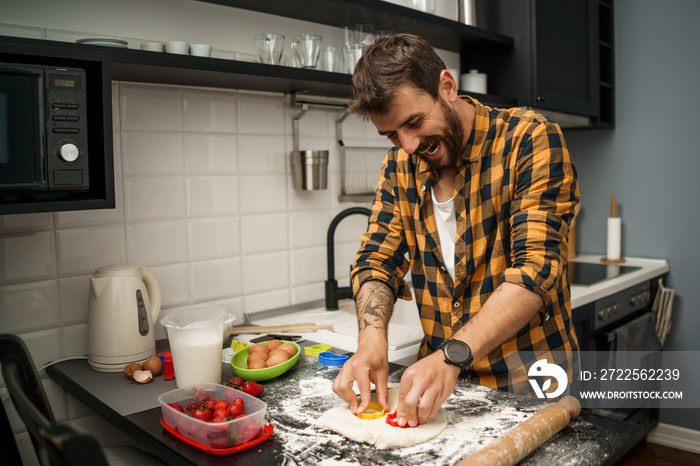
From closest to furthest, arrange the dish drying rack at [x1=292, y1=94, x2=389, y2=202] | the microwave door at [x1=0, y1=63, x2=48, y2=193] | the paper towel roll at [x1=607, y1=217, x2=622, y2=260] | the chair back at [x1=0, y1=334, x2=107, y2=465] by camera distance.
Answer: the chair back at [x1=0, y1=334, x2=107, y2=465] → the microwave door at [x1=0, y1=63, x2=48, y2=193] → the dish drying rack at [x1=292, y1=94, x2=389, y2=202] → the paper towel roll at [x1=607, y1=217, x2=622, y2=260]

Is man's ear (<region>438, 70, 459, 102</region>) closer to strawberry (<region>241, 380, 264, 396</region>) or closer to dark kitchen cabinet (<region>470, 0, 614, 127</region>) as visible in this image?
strawberry (<region>241, 380, 264, 396</region>)

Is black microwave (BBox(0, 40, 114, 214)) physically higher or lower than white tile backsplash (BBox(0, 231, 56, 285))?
higher

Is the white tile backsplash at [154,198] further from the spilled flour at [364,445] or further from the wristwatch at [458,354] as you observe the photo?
the wristwatch at [458,354]

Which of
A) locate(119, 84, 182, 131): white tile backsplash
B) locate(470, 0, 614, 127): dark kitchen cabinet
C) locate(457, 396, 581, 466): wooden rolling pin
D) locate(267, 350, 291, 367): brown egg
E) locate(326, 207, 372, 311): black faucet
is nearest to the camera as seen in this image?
locate(457, 396, 581, 466): wooden rolling pin

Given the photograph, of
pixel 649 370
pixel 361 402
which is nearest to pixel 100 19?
pixel 361 402

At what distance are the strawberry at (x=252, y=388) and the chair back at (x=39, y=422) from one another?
1.32 feet

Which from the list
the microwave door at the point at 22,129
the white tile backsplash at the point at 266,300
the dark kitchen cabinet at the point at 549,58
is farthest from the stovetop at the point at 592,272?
the microwave door at the point at 22,129

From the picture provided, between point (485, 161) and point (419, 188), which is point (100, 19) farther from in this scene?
point (485, 161)

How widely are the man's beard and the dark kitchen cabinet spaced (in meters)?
1.13

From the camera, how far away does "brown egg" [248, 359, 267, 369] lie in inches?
50.1

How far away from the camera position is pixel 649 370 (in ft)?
9.22

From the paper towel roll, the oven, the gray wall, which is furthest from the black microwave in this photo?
the gray wall

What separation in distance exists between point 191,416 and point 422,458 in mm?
405

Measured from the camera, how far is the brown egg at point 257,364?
127cm
